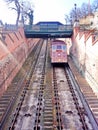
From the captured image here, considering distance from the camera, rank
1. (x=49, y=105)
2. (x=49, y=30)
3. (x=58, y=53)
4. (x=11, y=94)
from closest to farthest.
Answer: (x=49, y=105) < (x=11, y=94) < (x=58, y=53) < (x=49, y=30)

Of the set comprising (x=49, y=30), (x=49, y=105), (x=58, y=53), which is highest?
(x=49, y=30)

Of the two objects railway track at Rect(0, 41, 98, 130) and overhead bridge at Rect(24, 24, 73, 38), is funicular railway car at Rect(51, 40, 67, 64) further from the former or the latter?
overhead bridge at Rect(24, 24, 73, 38)

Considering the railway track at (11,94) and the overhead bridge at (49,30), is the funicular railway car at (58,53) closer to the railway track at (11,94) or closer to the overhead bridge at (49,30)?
the railway track at (11,94)

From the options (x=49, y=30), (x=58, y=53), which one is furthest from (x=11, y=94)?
(x=49, y=30)

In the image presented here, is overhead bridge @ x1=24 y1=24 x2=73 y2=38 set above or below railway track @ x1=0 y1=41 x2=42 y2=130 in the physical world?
above

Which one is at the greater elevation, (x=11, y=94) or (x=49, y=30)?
(x=49, y=30)

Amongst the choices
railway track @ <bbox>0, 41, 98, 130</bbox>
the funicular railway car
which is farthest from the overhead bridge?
railway track @ <bbox>0, 41, 98, 130</bbox>

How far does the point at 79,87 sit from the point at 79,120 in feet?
19.4

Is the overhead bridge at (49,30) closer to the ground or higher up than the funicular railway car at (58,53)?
higher up

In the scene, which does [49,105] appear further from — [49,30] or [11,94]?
[49,30]

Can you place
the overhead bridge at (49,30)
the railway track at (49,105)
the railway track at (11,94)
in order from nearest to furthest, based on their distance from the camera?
the railway track at (49,105), the railway track at (11,94), the overhead bridge at (49,30)

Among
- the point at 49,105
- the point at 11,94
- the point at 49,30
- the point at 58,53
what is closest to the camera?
the point at 49,105

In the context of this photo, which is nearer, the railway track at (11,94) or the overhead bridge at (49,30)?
the railway track at (11,94)

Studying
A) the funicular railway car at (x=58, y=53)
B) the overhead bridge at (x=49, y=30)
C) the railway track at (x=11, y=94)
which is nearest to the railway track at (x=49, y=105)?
the railway track at (x=11, y=94)
